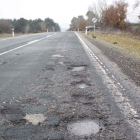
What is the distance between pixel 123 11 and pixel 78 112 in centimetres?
5479

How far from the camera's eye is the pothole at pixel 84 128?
3111 millimetres

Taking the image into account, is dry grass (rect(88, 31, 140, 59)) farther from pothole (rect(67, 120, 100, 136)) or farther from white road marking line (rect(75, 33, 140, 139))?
pothole (rect(67, 120, 100, 136))

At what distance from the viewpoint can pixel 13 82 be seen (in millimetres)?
5742

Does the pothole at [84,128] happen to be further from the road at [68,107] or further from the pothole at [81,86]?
the pothole at [81,86]

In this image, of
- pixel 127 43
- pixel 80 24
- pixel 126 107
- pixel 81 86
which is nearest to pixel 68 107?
pixel 126 107

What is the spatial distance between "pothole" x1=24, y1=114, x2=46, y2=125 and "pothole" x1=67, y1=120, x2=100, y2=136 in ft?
1.55

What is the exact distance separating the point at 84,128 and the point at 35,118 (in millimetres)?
813

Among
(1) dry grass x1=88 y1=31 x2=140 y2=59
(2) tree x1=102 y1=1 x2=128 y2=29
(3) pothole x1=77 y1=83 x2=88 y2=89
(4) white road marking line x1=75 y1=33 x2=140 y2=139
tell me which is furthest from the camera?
(2) tree x1=102 y1=1 x2=128 y2=29

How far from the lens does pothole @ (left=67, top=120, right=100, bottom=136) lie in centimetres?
311

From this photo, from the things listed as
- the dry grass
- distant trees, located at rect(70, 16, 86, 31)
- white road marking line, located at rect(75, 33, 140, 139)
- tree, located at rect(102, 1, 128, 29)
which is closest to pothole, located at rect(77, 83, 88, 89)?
white road marking line, located at rect(75, 33, 140, 139)

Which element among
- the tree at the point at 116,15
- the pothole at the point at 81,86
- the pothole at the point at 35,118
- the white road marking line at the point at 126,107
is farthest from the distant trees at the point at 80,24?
the pothole at the point at 35,118

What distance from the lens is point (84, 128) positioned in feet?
→ 10.6

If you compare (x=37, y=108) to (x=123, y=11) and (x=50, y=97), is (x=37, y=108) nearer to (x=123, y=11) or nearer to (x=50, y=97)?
(x=50, y=97)

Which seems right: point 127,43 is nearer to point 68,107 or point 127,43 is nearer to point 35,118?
point 68,107
